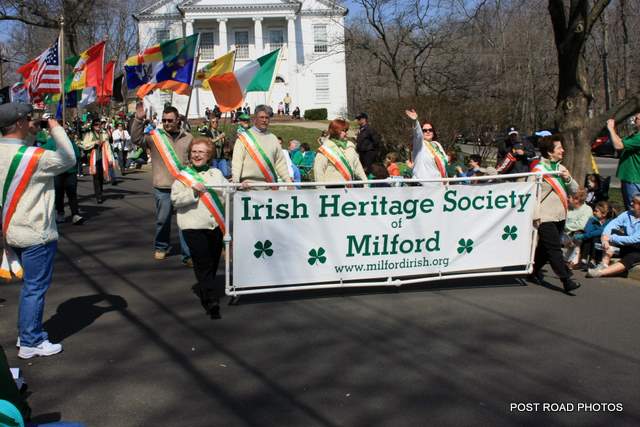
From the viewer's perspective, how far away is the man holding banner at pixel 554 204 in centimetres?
786

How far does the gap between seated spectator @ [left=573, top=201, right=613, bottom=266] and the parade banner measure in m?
1.69

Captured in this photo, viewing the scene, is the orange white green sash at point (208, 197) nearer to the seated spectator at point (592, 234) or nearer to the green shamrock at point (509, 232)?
the green shamrock at point (509, 232)

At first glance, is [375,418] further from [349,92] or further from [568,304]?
[349,92]

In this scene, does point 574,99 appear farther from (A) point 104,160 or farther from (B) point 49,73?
(A) point 104,160

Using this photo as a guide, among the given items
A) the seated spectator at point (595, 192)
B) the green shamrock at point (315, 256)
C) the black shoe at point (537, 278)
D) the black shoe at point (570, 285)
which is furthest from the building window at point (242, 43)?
the black shoe at point (570, 285)

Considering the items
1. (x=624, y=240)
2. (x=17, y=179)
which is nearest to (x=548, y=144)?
(x=624, y=240)

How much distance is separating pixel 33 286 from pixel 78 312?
150 cm

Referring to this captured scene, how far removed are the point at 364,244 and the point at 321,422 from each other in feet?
10.3

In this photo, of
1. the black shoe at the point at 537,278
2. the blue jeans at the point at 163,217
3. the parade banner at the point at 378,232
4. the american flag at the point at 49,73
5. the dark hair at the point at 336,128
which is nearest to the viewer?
the parade banner at the point at 378,232

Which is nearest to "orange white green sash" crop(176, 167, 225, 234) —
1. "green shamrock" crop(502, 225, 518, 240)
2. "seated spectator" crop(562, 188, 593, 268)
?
"green shamrock" crop(502, 225, 518, 240)

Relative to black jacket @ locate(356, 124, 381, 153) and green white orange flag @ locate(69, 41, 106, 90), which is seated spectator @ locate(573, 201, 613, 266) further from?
green white orange flag @ locate(69, 41, 106, 90)

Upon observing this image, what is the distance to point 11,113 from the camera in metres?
5.63

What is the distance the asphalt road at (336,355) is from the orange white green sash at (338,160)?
1.55 m

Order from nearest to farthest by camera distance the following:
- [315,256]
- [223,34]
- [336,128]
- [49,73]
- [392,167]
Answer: [315,256], [336,128], [392,167], [49,73], [223,34]
